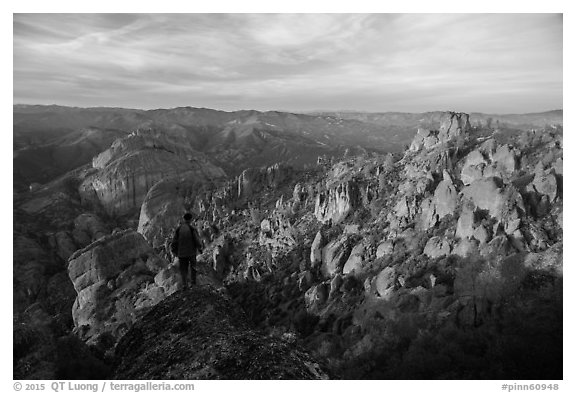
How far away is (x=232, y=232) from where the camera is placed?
108 metres

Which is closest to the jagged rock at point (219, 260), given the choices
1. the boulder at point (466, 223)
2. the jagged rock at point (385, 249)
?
the jagged rock at point (385, 249)

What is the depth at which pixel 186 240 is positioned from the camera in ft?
44.2

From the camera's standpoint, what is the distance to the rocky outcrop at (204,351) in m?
9.95

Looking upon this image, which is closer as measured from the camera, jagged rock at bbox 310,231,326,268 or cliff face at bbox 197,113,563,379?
cliff face at bbox 197,113,563,379

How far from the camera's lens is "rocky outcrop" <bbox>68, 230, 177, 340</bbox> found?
179ft

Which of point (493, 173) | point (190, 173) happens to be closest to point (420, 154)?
point (493, 173)

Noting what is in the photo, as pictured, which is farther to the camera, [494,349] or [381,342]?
[381,342]

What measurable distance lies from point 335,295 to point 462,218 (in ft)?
72.9

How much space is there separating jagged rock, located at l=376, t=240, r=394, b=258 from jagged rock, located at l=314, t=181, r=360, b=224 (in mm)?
18287

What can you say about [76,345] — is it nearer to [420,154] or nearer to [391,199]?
[391,199]

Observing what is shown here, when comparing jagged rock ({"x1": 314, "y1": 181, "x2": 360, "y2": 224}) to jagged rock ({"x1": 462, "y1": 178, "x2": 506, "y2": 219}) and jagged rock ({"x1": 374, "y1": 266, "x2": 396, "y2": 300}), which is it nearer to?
jagged rock ({"x1": 462, "y1": 178, "x2": 506, "y2": 219})

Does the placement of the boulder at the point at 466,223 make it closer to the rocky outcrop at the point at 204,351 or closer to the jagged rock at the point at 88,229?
the rocky outcrop at the point at 204,351

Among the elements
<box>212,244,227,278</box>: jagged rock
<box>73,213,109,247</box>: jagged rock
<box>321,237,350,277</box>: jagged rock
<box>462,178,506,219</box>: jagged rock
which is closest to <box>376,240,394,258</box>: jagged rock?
<box>321,237,350,277</box>: jagged rock
